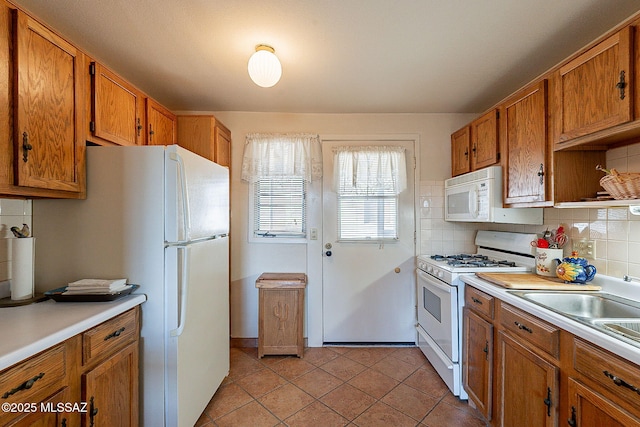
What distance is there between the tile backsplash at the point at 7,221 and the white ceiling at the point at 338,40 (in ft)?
3.38

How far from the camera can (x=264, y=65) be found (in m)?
1.66

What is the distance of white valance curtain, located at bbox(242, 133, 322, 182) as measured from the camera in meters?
2.78

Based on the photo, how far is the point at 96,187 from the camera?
1511 millimetres

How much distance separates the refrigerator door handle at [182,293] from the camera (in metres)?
1.48

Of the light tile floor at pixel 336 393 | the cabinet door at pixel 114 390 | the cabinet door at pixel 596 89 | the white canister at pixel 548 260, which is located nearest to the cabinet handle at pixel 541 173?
the cabinet door at pixel 596 89

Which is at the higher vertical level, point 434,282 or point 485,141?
point 485,141

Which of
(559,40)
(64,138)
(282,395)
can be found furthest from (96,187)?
(559,40)

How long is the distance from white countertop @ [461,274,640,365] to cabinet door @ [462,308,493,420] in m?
0.22

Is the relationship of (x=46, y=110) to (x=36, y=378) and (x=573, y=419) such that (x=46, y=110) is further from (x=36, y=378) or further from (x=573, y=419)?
(x=573, y=419)

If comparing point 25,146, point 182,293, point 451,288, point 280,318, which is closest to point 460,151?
point 451,288

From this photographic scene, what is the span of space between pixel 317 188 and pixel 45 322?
2157 mm

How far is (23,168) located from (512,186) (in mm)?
2808

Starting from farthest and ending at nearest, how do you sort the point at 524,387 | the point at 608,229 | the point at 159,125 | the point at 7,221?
1. the point at 159,125
2. the point at 608,229
3. the point at 7,221
4. the point at 524,387

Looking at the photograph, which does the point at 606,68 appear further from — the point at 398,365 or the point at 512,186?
the point at 398,365
